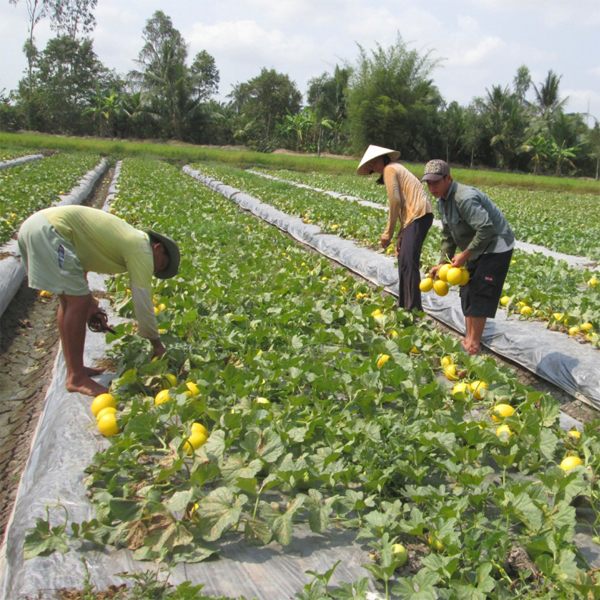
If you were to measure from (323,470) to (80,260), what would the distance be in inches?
88.4

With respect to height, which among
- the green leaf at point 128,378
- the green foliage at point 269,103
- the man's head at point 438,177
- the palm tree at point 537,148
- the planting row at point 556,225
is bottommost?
the green leaf at point 128,378

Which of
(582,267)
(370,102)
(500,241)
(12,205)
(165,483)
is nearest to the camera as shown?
(165,483)

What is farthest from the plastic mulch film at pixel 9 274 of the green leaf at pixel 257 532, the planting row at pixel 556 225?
the planting row at pixel 556 225

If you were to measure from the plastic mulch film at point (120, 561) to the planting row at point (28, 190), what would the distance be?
6255 mm

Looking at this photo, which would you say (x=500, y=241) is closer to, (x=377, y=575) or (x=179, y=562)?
(x=377, y=575)

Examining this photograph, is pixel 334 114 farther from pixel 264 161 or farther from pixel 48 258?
pixel 48 258

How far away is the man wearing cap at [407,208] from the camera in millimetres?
5254

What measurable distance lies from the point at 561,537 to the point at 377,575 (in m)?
0.75

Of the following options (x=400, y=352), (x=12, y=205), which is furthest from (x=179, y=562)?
(x=12, y=205)

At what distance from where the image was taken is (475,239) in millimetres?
4355

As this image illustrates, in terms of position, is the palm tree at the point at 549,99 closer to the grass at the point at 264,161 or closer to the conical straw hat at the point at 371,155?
the grass at the point at 264,161

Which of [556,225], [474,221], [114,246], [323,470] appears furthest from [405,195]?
[556,225]

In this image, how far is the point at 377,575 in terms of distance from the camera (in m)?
2.08

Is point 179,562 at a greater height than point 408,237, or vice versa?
point 408,237
